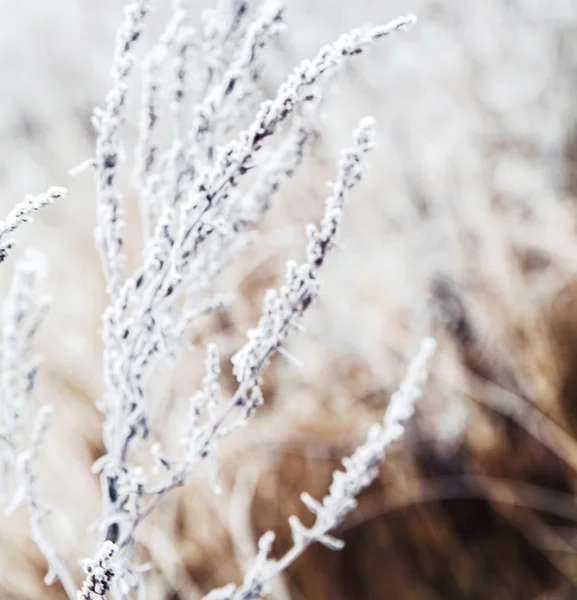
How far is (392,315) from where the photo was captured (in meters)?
1.21

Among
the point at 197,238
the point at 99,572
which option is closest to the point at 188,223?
the point at 197,238

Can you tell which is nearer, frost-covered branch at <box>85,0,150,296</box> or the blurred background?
frost-covered branch at <box>85,0,150,296</box>

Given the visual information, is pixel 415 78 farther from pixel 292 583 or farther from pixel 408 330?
pixel 292 583

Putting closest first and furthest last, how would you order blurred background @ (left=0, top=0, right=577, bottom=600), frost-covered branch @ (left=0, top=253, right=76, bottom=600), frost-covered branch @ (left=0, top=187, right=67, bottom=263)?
frost-covered branch @ (left=0, top=187, right=67, bottom=263) < frost-covered branch @ (left=0, top=253, right=76, bottom=600) < blurred background @ (left=0, top=0, right=577, bottom=600)

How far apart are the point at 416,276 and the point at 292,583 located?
2.12 ft

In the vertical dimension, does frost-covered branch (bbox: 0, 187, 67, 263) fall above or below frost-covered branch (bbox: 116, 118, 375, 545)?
above

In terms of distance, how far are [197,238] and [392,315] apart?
3.06ft

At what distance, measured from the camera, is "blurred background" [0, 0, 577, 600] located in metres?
0.91

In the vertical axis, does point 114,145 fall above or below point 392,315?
below

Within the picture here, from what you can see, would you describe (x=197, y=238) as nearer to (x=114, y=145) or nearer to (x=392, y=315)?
(x=114, y=145)

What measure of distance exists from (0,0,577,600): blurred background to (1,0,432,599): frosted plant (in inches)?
15.2

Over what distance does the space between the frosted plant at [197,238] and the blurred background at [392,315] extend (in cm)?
39

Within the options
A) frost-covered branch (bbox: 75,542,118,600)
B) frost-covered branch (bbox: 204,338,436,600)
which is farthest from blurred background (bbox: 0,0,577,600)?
frost-covered branch (bbox: 75,542,118,600)

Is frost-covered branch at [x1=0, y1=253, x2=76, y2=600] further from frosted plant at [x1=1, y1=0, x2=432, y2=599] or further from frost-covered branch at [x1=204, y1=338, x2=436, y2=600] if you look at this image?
frost-covered branch at [x1=204, y1=338, x2=436, y2=600]
